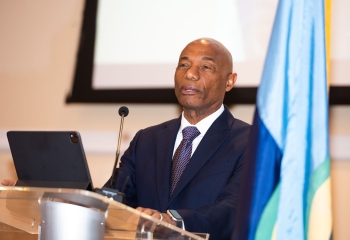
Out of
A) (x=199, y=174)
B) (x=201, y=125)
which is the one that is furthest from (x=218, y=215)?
(x=201, y=125)

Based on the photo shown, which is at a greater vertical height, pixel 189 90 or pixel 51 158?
pixel 189 90

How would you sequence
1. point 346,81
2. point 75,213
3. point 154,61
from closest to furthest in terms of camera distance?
point 75,213
point 346,81
point 154,61

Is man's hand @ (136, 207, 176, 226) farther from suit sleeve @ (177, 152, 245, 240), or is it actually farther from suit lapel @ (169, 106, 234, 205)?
suit lapel @ (169, 106, 234, 205)

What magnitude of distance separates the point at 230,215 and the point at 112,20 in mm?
2503

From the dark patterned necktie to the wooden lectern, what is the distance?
1117 millimetres

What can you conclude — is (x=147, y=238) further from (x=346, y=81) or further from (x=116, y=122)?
(x=116, y=122)

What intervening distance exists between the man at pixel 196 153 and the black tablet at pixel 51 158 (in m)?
0.77

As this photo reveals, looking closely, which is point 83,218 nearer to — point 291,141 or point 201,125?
point 291,141

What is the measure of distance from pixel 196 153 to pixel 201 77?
0.48 meters

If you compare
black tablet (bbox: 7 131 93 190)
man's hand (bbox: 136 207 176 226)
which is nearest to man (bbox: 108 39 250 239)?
man's hand (bbox: 136 207 176 226)

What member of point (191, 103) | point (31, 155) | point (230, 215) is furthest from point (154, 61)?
point (31, 155)

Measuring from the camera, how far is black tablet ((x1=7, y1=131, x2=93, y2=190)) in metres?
2.39

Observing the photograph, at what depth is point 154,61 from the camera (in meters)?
4.76

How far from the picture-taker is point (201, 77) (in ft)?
11.4
